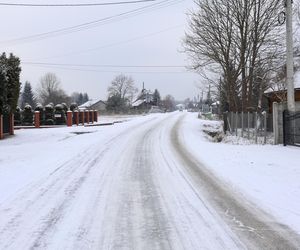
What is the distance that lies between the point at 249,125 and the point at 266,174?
1571 centimetres

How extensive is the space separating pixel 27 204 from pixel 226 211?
3480mm

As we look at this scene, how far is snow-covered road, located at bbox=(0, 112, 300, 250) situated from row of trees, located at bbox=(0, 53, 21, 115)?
42.5 ft

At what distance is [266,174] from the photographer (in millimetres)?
11125

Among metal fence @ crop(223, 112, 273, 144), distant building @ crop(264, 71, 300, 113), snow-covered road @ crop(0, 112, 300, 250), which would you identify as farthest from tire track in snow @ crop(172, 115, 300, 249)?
distant building @ crop(264, 71, 300, 113)

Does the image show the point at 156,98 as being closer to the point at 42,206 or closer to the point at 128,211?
the point at 42,206

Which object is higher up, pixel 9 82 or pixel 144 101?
pixel 144 101

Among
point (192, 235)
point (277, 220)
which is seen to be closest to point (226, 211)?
point (277, 220)

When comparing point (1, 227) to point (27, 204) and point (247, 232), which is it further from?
point (247, 232)

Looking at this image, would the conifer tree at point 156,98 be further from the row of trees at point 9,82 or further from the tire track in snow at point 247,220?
the tire track in snow at point 247,220

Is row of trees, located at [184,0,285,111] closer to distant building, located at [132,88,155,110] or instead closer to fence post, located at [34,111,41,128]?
fence post, located at [34,111,41,128]

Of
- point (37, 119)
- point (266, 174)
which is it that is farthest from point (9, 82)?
point (266, 174)

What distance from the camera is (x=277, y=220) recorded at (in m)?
6.66

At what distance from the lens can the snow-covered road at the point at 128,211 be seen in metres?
5.61

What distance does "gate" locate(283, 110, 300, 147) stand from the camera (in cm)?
1759
